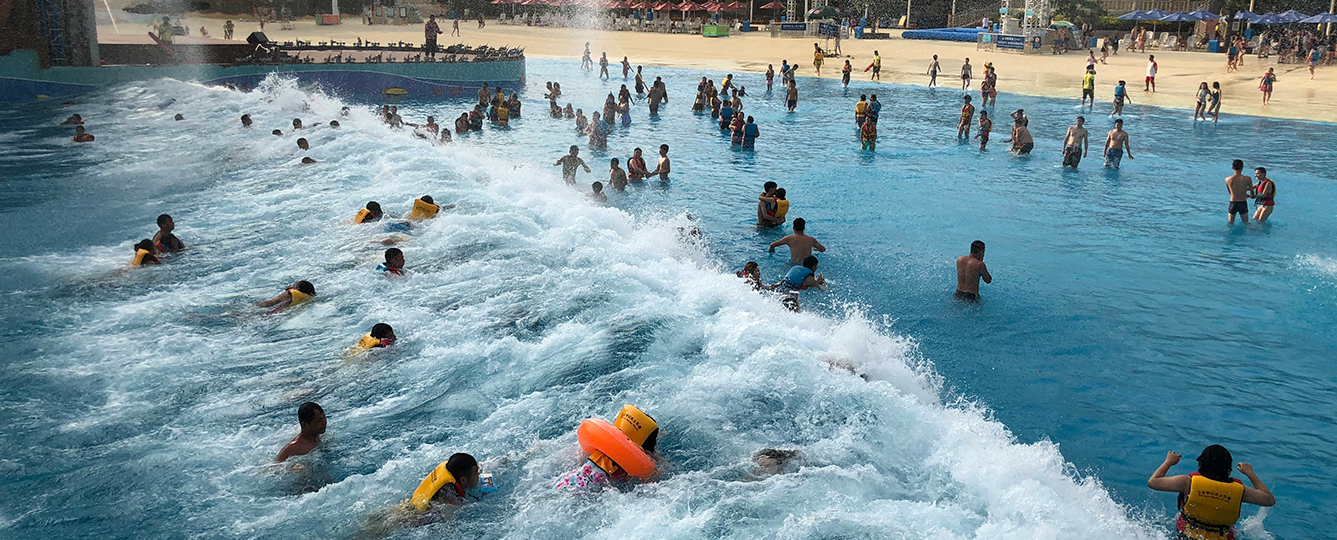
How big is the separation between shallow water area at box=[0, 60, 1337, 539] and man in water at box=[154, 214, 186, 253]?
41 cm

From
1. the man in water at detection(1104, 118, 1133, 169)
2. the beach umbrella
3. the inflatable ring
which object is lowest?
the inflatable ring

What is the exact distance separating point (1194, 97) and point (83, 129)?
34.8 metres

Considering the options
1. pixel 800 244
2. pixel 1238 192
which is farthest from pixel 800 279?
pixel 1238 192

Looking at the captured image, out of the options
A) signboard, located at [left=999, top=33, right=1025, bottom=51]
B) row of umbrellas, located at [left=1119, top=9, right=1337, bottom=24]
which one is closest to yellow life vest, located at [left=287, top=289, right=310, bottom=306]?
signboard, located at [left=999, top=33, right=1025, bottom=51]

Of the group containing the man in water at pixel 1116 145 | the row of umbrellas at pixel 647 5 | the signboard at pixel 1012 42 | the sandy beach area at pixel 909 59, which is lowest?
the man in water at pixel 1116 145

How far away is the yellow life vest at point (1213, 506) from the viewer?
6395mm

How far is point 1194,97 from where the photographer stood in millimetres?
32875

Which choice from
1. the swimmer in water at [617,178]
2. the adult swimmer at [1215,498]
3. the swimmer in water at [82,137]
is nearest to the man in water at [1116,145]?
the swimmer in water at [617,178]

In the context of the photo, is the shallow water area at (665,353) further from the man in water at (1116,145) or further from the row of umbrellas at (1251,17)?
the row of umbrellas at (1251,17)

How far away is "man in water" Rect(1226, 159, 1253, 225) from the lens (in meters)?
15.5

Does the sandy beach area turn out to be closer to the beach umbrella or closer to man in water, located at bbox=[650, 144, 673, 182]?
the beach umbrella

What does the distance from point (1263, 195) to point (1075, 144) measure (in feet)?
16.1

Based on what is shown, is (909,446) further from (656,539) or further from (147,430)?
(147,430)

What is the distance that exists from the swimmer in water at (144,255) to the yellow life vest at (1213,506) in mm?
12592
